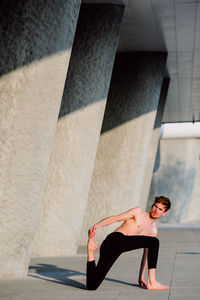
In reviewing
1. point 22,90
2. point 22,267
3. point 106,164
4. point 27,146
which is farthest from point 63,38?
point 106,164

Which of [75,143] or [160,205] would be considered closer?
[160,205]

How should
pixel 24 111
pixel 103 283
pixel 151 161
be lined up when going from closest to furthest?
pixel 103 283, pixel 24 111, pixel 151 161

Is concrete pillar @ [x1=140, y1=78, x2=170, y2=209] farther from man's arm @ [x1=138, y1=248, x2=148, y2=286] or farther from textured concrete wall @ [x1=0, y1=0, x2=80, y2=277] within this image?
man's arm @ [x1=138, y1=248, x2=148, y2=286]

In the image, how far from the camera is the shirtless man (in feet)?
20.5

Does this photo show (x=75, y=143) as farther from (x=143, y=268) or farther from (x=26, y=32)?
(x=143, y=268)

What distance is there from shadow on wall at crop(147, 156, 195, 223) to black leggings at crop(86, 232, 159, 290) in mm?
27667

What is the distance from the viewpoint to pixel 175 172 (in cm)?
3462

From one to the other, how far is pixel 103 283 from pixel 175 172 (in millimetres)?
28088

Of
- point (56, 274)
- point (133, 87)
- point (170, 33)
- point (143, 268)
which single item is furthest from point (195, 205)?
point (143, 268)

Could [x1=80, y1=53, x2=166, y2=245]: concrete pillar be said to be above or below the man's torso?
above

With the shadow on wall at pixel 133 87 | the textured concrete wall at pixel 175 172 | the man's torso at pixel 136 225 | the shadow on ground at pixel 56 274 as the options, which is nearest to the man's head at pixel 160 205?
the man's torso at pixel 136 225

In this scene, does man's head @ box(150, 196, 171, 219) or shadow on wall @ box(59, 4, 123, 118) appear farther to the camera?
shadow on wall @ box(59, 4, 123, 118)

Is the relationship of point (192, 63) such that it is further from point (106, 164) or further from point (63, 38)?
point (63, 38)

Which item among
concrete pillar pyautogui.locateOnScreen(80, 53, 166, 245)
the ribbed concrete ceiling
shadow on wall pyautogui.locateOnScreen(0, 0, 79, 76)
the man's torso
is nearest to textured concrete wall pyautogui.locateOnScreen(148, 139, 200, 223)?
the ribbed concrete ceiling
